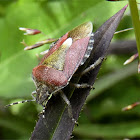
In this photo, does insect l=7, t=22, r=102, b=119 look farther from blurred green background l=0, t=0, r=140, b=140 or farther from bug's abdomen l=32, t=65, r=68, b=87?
blurred green background l=0, t=0, r=140, b=140

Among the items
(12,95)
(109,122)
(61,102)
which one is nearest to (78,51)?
(61,102)

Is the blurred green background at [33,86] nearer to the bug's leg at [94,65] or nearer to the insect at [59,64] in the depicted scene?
the insect at [59,64]

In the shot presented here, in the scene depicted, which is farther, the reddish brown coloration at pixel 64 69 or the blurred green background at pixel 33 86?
the blurred green background at pixel 33 86

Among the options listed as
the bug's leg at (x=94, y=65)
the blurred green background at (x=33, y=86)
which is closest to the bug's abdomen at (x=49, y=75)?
the bug's leg at (x=94, y=65)

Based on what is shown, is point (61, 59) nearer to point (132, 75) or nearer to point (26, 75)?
point (26, 75)

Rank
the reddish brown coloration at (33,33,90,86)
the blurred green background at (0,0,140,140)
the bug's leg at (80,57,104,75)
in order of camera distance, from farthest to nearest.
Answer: the blurred green background at (0,0,140,140), the reddish brown coloration at (33,33,90,86), the bug's leg at (80,57,104,75)

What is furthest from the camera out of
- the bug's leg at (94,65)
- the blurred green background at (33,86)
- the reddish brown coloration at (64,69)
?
the blurred green background at (33,86)

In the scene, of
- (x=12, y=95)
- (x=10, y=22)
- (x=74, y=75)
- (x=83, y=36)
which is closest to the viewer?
(x=74, y=75)

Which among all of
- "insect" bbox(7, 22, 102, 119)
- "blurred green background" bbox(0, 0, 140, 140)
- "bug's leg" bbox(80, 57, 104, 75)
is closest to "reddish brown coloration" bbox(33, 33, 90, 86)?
"insect" bbox(7, 22, 102, 119)
